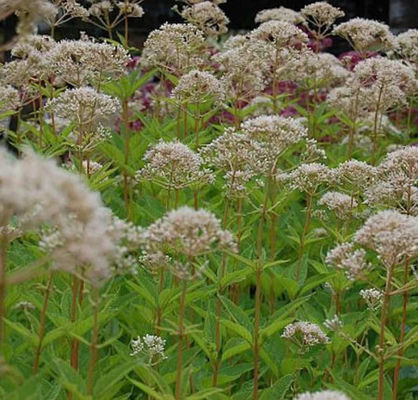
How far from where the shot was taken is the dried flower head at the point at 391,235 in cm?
254

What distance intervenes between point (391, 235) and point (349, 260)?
0.19 meters

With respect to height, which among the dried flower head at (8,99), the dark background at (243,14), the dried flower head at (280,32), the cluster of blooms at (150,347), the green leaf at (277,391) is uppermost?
the dried flower head at (280,32)

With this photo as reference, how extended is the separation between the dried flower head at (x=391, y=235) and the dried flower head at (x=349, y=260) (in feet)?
0.19

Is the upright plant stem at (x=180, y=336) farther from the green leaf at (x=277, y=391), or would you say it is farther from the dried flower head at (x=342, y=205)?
the dried flower head at (x=342, y=205)

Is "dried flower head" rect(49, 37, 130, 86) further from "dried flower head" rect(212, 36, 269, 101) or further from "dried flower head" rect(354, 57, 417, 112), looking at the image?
→ "dried flower head" rect(354, 57, 417, 112)

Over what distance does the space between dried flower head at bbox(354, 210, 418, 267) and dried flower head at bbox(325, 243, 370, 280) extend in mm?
57

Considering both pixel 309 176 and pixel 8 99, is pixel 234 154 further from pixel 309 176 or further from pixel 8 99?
pixel 8 99

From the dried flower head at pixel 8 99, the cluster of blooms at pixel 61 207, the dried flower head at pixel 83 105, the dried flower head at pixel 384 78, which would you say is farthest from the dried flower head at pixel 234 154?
the dried flower head at pixel 384 78

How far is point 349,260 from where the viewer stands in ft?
8.78

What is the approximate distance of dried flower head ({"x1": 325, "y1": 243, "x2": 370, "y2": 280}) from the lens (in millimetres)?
2660

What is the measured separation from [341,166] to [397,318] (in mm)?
883

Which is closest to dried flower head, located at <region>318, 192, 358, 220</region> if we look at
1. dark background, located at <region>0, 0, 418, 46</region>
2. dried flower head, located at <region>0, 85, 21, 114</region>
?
dried flower head, located at <region>0, 85, 21, 114</region>

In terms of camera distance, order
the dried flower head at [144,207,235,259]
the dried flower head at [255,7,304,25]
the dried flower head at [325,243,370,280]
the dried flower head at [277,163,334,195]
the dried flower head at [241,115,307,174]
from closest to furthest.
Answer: the dried flower head at [144,207,235,259] → the dried flower head at [325,243,370,280] → the dried flower head at [241,115,307,174] → the dried flower head at [277,163,334,195] → the dried flower head at [255,7,304,25]

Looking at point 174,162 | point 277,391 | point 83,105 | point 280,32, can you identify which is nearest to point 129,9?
point 280,32
